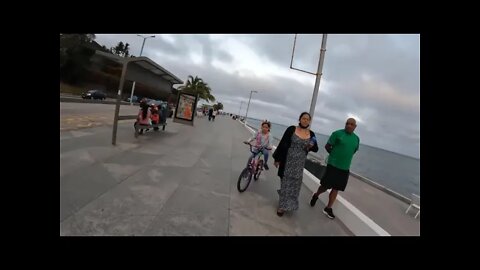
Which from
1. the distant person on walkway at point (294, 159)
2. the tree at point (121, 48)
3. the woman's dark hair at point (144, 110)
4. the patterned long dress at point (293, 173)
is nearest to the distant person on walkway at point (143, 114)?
the woman's dark hair at point (144, 110)

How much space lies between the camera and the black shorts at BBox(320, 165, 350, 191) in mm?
4430

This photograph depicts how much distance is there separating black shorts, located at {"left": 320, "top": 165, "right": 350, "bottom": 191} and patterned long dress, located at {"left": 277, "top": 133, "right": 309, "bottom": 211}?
62 cm

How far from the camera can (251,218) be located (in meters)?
3.94

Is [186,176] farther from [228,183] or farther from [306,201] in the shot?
[306,201]

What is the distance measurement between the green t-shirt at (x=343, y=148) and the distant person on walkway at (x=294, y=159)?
0.44 m

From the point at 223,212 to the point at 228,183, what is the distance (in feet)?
5.39

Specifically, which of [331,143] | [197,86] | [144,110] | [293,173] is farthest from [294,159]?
[197,86]

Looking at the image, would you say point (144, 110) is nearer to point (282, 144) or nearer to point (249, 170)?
point (249, 170)

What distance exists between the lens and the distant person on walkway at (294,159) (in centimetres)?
421

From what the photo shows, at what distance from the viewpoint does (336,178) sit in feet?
14.6

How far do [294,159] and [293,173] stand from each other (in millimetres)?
223
